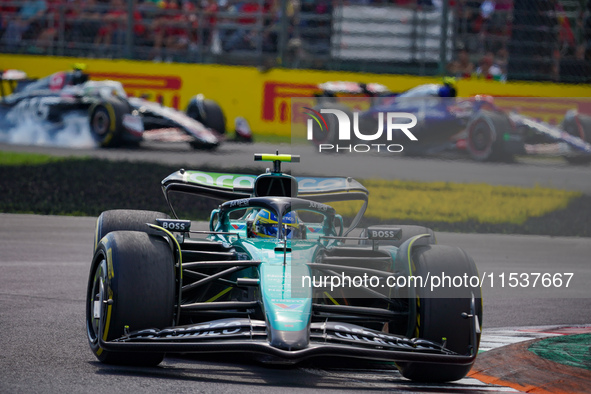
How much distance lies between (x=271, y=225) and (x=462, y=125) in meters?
10.3

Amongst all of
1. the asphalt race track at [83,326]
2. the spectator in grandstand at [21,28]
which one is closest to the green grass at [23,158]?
the asphalt race track at [83,326]

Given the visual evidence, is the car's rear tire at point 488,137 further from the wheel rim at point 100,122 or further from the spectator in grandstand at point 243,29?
the wheel rim at point 100,122

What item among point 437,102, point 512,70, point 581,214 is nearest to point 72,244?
point 581,214

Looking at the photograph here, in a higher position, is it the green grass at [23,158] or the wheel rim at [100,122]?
the wheel rim at [100,122]

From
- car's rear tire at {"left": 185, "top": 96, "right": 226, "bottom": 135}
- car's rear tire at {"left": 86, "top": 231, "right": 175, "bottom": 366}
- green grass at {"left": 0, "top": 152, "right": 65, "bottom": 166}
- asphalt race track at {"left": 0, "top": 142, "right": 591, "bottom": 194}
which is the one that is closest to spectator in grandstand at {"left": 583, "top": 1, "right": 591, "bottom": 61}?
asphalt race track at {"left": 0, "top": 142, "right": 591, "bottom": 194}

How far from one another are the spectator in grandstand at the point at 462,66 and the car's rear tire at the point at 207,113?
14.8ft

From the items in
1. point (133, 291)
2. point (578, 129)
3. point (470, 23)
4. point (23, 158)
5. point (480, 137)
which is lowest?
point (23, 158)

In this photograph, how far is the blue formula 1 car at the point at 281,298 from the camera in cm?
523

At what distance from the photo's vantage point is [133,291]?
5.40m

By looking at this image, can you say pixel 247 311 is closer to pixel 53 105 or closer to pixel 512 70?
pixel 53 105

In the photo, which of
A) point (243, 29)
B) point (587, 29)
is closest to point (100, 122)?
point (243, 29)

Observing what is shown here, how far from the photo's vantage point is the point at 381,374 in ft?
19.3

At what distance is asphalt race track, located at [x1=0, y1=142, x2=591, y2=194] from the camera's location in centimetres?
1424

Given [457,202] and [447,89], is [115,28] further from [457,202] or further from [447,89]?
[457,202]
